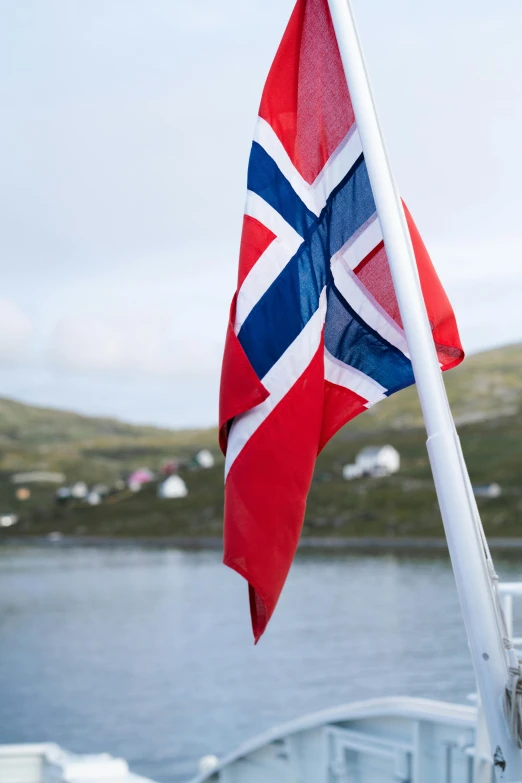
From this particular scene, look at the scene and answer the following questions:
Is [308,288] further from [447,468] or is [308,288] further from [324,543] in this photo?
[324,543]

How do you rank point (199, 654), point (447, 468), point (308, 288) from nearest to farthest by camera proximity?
point (447, 468) → point (308, 288) → point (199, 654)

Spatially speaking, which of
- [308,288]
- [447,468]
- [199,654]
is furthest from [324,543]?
[447,468]

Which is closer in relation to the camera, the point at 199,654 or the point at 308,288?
the point at 308,288

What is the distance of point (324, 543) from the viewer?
164375mm

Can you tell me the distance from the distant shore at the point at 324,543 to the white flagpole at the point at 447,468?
134716 millimetres

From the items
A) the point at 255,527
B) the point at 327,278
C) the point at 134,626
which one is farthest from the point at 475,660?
the point at 134,626

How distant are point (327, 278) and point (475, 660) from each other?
204 centimetres

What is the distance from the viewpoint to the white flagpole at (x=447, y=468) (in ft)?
14.7

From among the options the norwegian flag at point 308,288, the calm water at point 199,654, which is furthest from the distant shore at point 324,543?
the norwegian flag at point 308,288

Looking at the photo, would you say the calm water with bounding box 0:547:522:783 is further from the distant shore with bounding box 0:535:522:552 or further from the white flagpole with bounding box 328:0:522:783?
the white flagpole with bounding box 328:0:522:783

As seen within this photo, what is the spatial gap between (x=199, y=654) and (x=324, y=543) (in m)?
93.2

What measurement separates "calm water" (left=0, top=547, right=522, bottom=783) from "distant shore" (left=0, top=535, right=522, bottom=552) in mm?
17094

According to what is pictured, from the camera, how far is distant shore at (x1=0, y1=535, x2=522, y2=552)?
14950 cm

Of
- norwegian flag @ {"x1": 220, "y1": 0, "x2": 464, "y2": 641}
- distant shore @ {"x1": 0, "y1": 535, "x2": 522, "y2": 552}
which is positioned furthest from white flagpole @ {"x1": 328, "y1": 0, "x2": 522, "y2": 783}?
distant shore @ {"x1": 0, "y1": 535, "x2": 522, "y2": 552}
